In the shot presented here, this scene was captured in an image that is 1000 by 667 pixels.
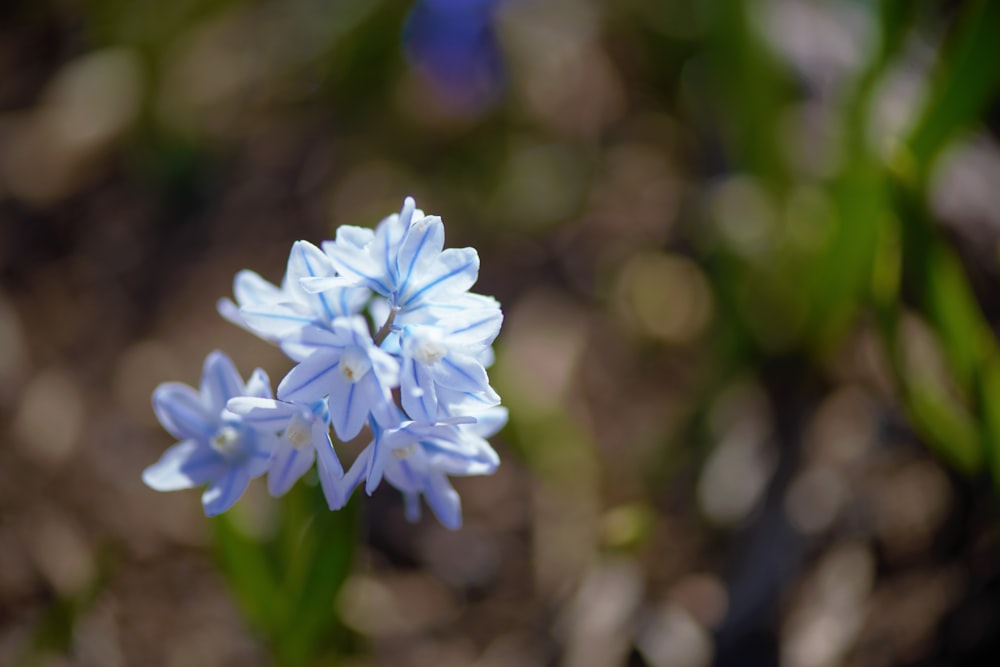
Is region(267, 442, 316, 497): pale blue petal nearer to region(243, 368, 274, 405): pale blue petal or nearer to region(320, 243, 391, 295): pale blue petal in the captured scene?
region(243, 368, 274, 405): pale blue petal

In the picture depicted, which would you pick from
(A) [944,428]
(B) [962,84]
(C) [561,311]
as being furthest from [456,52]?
(A) [944,428]

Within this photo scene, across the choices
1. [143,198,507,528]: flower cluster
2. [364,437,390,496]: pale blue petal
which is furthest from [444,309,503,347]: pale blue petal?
[364,437,390,496]: pale blue petal

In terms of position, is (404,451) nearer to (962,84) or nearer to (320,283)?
(320,283)

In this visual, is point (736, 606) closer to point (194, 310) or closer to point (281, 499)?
point (281, 499)

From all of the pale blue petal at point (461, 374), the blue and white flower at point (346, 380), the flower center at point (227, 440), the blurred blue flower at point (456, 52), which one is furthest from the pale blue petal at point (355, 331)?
the blurred blue flower at point (456, 52)

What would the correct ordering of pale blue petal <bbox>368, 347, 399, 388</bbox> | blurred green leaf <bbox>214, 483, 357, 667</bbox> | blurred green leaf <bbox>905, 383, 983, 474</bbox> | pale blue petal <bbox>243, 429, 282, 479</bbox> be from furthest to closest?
blurred green leaf <bbox>905, 383, 983, 474</bbox> < blurred green leaf <bbox>214, 483, 357, 667</bbox> < pale blue petal <bbox>243, 429, 282, 479</bbox> < pale blue petal <bbox>368, 347, 399, 388</bbox>

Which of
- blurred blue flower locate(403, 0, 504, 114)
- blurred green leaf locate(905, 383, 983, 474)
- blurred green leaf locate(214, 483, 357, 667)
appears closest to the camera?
blurred green leaf locate(214, 483, 357, 667)
